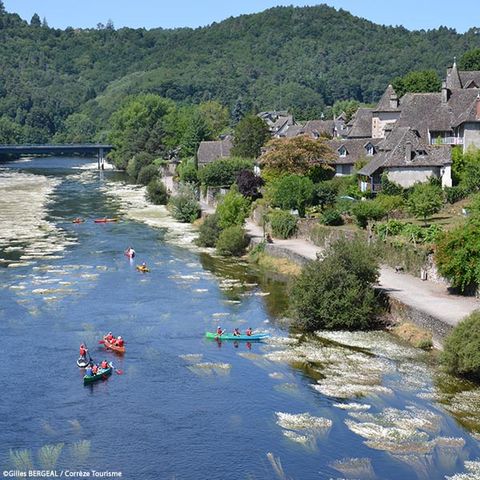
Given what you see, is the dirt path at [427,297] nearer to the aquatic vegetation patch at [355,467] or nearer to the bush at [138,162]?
the aquatic vegetation patch at [355,467]

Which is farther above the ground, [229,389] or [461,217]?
[461,217]

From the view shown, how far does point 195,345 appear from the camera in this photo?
56000mm

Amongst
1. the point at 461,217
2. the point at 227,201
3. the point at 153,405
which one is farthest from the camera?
the point at 227,201

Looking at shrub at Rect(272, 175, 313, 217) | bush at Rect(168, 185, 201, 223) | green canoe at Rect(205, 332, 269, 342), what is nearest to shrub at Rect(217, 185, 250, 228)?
shrub at Rect(272, 175, 313, 217)

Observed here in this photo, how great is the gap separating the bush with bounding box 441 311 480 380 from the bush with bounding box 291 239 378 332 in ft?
30.6

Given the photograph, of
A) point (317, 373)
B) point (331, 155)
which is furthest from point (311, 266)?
point (331, 155)

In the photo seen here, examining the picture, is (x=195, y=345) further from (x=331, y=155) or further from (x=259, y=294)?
(x=331, y=155)

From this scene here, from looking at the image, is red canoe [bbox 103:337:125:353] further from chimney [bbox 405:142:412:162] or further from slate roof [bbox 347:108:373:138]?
slate roof [bbox 347:108:373:138]

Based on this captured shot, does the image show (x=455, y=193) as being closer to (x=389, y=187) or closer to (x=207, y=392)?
(x=389, y=187)

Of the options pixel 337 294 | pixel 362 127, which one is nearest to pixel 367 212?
pixel 337 294

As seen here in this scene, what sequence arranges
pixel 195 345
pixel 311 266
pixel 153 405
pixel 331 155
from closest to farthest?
pixel 153 405, pixel 195 345, pixel 311 266, pixel 331 155

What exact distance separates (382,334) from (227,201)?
3688cm

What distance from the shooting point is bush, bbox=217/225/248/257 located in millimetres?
85375

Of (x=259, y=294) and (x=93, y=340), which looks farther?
(x=259, y=294)
